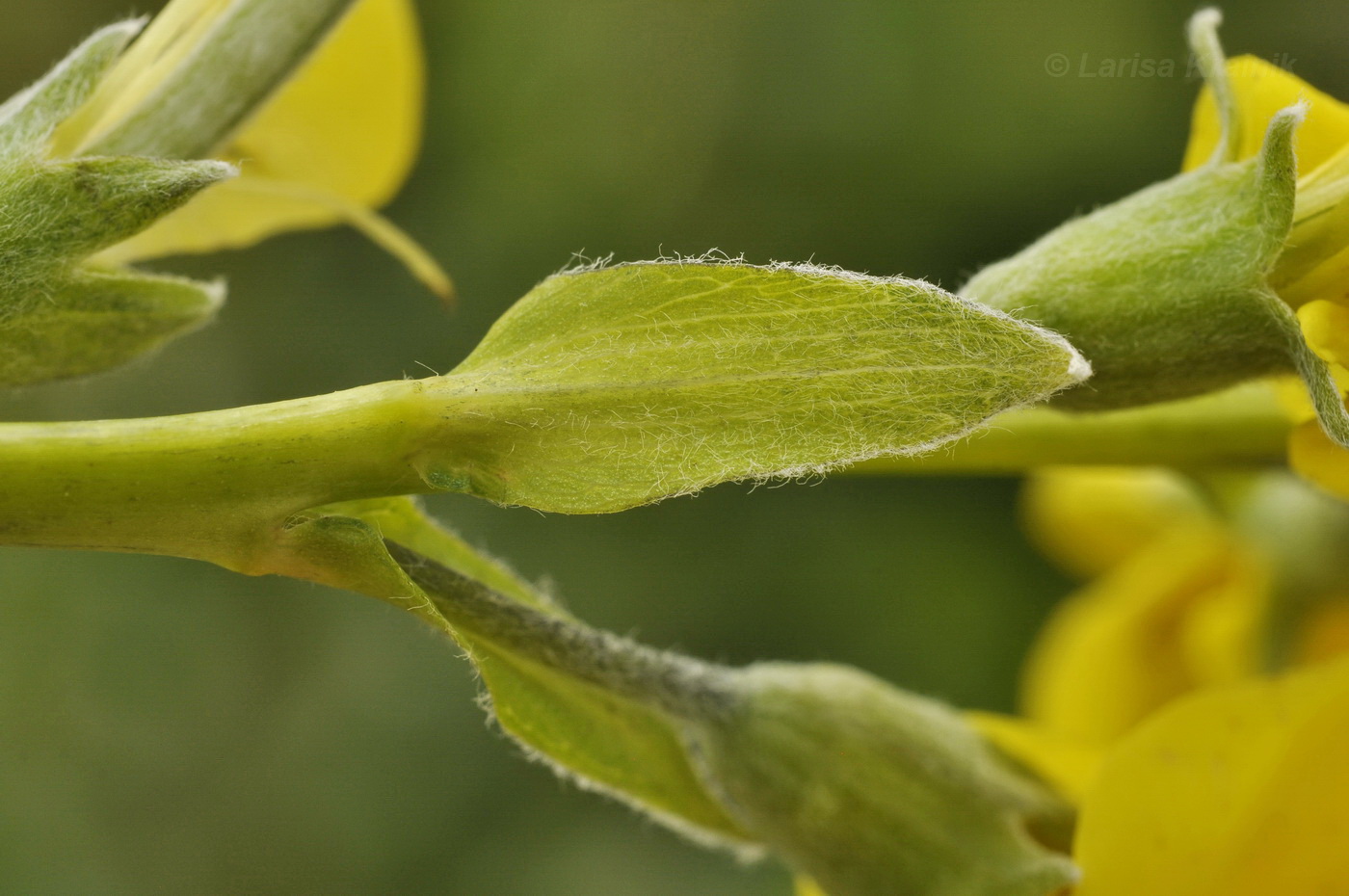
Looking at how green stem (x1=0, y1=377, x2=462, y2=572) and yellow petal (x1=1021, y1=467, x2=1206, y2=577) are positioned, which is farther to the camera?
yellow petal (x1=1021, y1=467, x2=1206, y2=577)

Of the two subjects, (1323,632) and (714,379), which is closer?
(714,379)

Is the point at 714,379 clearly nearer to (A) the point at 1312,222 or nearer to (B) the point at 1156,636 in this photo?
(A) the point at 1312,222

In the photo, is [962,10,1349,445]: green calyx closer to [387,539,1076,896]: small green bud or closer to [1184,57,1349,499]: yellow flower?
[1184,57,1349,499]: yellow flower

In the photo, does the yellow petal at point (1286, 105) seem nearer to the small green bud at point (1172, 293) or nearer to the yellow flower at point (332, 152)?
the small green bud at point (1172, 293)

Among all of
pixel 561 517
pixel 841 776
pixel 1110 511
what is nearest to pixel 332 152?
pixel 841 776

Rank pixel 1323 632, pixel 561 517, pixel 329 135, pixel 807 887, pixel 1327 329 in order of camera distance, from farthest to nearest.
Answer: pixel 561 517 → pixel 1323 632 → pixel 329 135 → pixel 807 887 → pixel 1327 329

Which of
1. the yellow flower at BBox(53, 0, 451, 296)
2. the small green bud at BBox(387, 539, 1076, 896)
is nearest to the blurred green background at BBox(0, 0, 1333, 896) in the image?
the yellow flower at BBox(53, 0, 451, 296)
